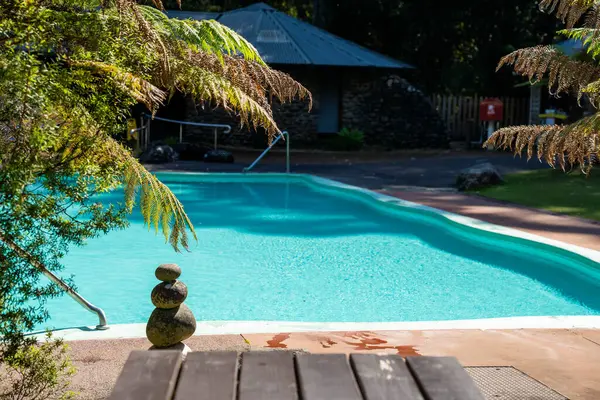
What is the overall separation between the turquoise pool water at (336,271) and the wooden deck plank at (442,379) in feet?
16.5

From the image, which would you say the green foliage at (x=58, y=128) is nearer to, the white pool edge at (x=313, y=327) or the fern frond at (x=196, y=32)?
the fern frond at (x=196, y=32)

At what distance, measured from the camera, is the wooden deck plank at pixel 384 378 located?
229 centimetres

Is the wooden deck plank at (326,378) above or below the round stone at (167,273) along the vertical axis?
above

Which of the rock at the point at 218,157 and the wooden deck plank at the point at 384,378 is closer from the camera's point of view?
the wooden deck plank at the point at 384,378

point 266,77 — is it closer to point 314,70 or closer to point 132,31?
point 132,31

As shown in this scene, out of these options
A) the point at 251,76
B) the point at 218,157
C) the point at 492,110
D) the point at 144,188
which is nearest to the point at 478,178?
the point at 218,157

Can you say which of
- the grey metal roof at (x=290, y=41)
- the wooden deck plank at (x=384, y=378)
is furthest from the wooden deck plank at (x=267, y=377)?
the grey metal roof at (x=290, y=41)

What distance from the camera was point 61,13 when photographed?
143 inches

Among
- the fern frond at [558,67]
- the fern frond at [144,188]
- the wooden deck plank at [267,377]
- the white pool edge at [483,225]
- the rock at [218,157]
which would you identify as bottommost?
the white pool edge at [483,225]

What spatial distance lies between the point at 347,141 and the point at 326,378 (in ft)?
68.8

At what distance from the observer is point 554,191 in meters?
14.1

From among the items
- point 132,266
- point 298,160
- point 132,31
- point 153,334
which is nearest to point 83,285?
point 132,266

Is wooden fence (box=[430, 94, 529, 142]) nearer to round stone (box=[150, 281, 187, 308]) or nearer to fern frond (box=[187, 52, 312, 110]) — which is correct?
fern frond (box=[187, 52, 312, 110])

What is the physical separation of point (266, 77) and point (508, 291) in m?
4.57
